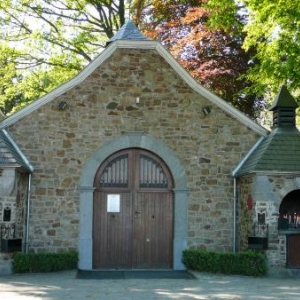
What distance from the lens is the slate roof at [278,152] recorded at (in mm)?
12109

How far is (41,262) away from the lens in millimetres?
11641

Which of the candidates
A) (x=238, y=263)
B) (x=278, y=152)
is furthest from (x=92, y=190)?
(x=278, y=152)

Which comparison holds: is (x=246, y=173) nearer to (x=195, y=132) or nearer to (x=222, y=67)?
(x=195, y=132)

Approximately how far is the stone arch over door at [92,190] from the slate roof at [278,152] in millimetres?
1537

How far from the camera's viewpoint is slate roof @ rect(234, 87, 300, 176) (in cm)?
1211

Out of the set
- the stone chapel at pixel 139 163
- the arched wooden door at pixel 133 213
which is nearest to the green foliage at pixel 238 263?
the stone chapel at pixel 139 163

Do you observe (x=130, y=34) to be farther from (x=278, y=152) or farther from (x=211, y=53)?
(x=211, y=53)

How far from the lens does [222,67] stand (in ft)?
66.3

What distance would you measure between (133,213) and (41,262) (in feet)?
8.42

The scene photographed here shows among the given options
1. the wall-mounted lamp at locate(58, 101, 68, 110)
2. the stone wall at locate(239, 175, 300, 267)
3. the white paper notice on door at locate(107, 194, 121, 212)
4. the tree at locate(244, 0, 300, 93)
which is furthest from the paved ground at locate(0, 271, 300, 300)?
the tree at locate(244, 0, 300, 93)

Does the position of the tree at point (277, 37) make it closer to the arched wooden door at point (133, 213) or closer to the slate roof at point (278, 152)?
the slate roof at point (278, 152)

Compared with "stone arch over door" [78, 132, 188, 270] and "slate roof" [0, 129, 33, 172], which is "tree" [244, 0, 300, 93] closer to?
"stone arch over door" [78, 132, 188, 270]

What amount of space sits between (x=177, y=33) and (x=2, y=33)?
7729 mm

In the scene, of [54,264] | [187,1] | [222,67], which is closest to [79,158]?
[54,264]
